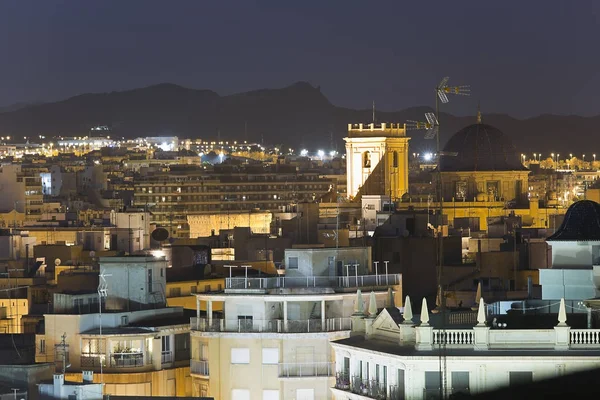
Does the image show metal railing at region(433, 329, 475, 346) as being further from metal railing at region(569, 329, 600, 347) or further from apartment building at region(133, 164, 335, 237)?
apartment building at region(133, 164, 335, 237)

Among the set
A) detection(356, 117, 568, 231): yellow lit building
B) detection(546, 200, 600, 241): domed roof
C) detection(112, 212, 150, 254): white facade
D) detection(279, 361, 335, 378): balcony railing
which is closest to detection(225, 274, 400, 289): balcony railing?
detection(279, 361, 335, 378): balcony railing

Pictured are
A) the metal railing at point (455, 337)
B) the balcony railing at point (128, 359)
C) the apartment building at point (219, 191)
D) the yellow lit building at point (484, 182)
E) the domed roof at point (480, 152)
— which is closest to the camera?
the metal railing at point (455, 337)

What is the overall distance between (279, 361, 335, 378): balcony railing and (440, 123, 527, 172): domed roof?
69.7 metres

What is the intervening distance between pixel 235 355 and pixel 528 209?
68.4 m

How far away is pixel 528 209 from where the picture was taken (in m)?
122

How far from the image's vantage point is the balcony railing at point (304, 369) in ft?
178

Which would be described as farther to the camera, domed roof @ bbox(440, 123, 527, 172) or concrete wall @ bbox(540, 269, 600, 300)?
domed roof @ bbox(440, 123, 527, 172)

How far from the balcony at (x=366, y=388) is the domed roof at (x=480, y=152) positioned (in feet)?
247

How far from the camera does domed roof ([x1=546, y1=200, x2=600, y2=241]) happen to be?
2148 inches

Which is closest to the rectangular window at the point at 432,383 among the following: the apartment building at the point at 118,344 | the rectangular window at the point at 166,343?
the apartment building at the point at 118,344

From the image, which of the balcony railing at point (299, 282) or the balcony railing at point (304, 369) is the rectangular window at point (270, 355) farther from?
the balcony railing at point (299, 282)

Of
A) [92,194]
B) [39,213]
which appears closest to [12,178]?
[92,194]

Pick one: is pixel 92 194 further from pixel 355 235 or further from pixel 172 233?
pixel 355 235

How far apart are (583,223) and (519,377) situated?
38.5ft
